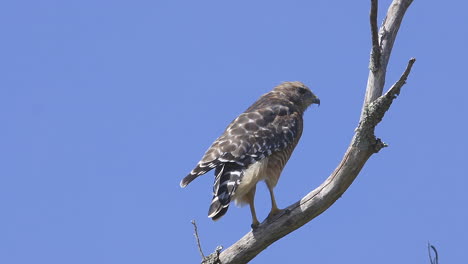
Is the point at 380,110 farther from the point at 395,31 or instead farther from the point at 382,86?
the point at 395,31

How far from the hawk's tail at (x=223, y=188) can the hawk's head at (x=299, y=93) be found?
7.07 ft

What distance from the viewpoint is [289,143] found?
298 inches

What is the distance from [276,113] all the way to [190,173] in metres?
1.60

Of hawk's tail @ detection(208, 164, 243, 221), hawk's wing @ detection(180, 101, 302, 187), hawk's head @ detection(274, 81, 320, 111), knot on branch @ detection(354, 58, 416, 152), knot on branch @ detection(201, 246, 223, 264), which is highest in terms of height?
hawk's head @ detection(274, 81, 320, 111)

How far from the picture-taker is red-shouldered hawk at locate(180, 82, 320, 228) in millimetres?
6562

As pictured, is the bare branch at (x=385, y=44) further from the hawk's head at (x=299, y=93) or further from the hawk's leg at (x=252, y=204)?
the hawk's head at (x=299, y=93)

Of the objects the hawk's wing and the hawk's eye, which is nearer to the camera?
the hawk's wing

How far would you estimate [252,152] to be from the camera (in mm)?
7051

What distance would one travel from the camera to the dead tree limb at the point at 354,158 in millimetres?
5500

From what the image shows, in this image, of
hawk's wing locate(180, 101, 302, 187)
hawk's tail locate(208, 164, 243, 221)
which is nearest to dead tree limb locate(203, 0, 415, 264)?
hawk's tail locate(208, 164, 243, 221)

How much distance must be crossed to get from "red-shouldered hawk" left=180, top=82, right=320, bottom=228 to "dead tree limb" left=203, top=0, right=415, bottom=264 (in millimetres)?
235

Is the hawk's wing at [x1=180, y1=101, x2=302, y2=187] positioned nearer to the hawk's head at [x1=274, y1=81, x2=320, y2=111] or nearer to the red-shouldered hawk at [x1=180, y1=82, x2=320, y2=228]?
the red-shouldered hawk at [x1=180, y1=82, x2=320, y2=228]

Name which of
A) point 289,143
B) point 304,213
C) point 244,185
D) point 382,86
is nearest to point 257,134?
point 289,143

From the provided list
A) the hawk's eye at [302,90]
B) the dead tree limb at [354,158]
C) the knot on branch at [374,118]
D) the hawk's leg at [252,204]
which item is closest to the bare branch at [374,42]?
the dead tree limb at [354,158]
